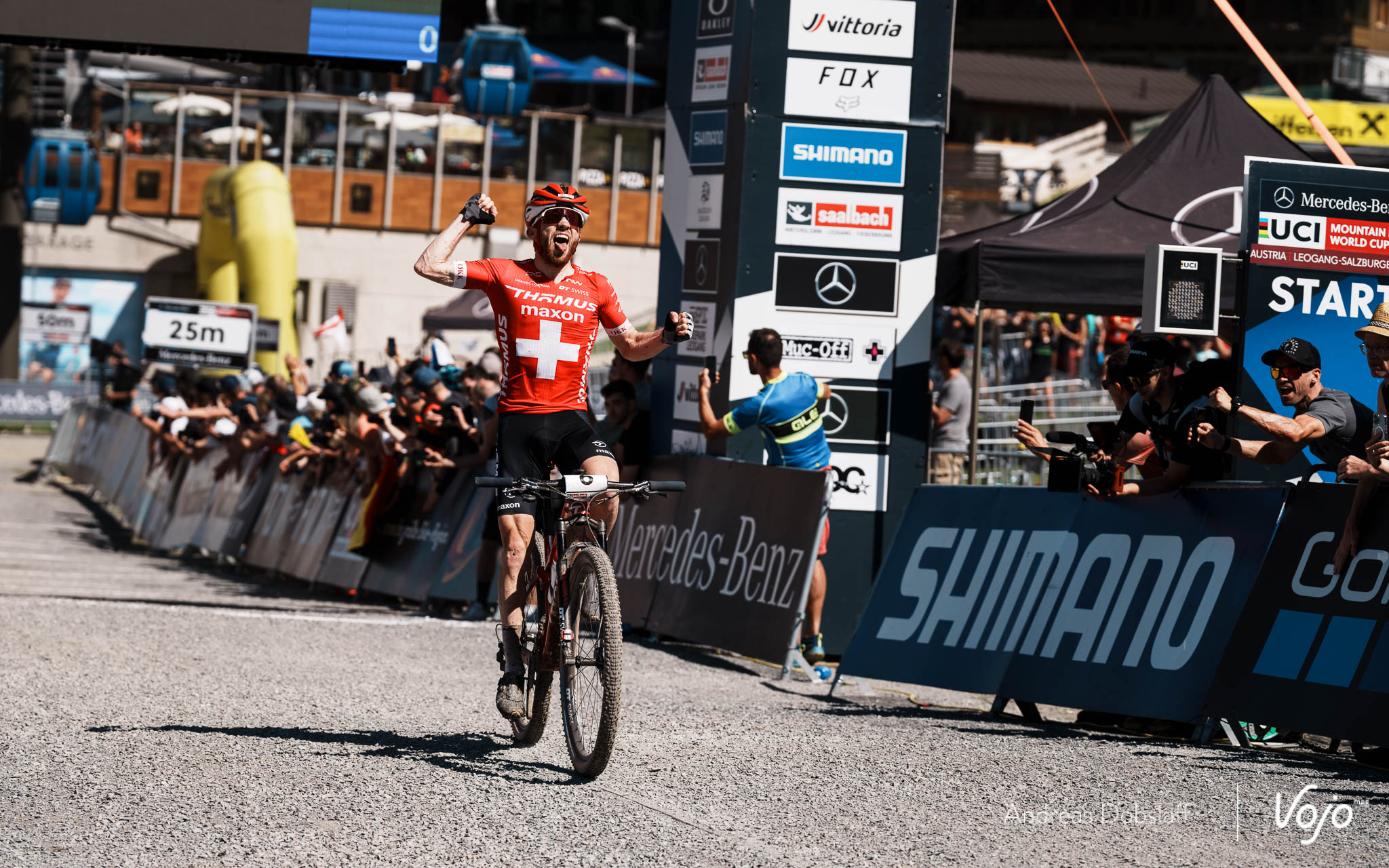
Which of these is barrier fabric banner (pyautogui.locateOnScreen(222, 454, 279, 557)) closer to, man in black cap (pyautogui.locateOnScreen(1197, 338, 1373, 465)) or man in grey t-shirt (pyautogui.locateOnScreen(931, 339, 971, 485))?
man in grey t-shirt (pyautogui.locateOnScreen(931, 339, 971, 485))

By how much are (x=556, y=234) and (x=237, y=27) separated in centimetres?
724

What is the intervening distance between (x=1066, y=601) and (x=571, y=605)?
2930 mm

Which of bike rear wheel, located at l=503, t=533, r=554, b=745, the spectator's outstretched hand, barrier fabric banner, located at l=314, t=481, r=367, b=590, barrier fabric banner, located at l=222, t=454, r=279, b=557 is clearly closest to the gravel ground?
bike rear wheel, located at l=503, t=533, r=554, b=745

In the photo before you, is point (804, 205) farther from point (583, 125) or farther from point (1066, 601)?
point (583, 125)

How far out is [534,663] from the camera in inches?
273

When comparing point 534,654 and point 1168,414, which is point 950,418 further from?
point 534,654

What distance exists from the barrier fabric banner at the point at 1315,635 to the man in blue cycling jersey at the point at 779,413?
358 cm

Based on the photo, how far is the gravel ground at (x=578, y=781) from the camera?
5457 mm

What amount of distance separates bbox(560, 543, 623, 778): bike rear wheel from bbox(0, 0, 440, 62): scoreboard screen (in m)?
7.62

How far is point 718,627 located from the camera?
37.1 feet

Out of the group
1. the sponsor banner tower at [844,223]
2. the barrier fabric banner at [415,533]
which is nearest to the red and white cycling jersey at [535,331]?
the sponsor banner tower at [844,223]

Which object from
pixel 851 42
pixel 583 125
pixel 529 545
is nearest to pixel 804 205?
pixel 851 42

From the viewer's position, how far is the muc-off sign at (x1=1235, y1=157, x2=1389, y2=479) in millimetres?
9523

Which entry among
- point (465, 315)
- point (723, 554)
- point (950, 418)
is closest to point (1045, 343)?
point (465, 315)
